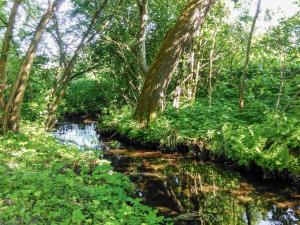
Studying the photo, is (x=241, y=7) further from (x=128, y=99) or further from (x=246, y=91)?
(x=128, y=99)

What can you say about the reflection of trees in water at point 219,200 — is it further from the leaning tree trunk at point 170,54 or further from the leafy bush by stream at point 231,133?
the leaning tree trunk at point 170,54

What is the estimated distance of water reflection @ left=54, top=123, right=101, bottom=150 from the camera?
13536 mm

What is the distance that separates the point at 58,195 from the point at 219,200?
123 inches

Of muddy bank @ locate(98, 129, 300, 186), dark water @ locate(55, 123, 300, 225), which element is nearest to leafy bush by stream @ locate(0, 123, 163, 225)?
dark water @ locate(55, 123, 300, 225)

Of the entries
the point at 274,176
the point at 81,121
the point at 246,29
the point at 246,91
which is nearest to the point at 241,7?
the point at 246,29

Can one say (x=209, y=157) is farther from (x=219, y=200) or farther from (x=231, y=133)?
(x=219, y=200)

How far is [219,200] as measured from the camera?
6.68 metres

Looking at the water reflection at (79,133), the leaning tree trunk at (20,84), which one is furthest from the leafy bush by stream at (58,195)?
the water reflection at (79,133)

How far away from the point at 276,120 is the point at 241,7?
6763 mm

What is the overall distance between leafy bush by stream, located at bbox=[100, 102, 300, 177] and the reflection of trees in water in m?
0.72

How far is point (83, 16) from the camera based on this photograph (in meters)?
14.0

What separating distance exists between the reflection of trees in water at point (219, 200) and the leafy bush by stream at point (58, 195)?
1090 mm

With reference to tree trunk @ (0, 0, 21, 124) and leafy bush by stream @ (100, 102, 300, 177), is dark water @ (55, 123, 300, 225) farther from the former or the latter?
tree trunk @ (0, 0, 21, 124)

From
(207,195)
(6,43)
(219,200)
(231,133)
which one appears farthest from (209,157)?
(6,43)
